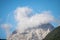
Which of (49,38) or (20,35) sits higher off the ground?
(20,35)

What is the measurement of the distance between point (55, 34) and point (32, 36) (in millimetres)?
66817

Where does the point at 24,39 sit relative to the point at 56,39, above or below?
above

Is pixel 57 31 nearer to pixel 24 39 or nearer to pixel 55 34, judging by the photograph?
pixel 55 34

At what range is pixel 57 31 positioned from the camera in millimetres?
12734

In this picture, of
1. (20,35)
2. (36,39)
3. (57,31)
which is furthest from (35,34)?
(57,31)

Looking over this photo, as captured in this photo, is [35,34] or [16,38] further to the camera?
[35,34]

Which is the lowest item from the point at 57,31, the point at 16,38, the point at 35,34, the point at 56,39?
the point at 56,39

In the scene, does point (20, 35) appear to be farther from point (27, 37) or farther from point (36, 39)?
point (36, 39)

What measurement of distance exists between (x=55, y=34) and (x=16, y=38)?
57674 millimetres

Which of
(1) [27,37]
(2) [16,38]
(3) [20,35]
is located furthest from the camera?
(1) [27,37]

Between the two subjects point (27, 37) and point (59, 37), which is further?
point (27, 37)

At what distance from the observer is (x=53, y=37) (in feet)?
40.4

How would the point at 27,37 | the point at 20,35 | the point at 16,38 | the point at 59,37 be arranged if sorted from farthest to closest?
the point at 27,37 < the point at 20,35 < the point at 16,38 < the point at 59,37

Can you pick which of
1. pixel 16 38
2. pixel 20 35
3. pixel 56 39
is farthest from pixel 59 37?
pixel 20 35
